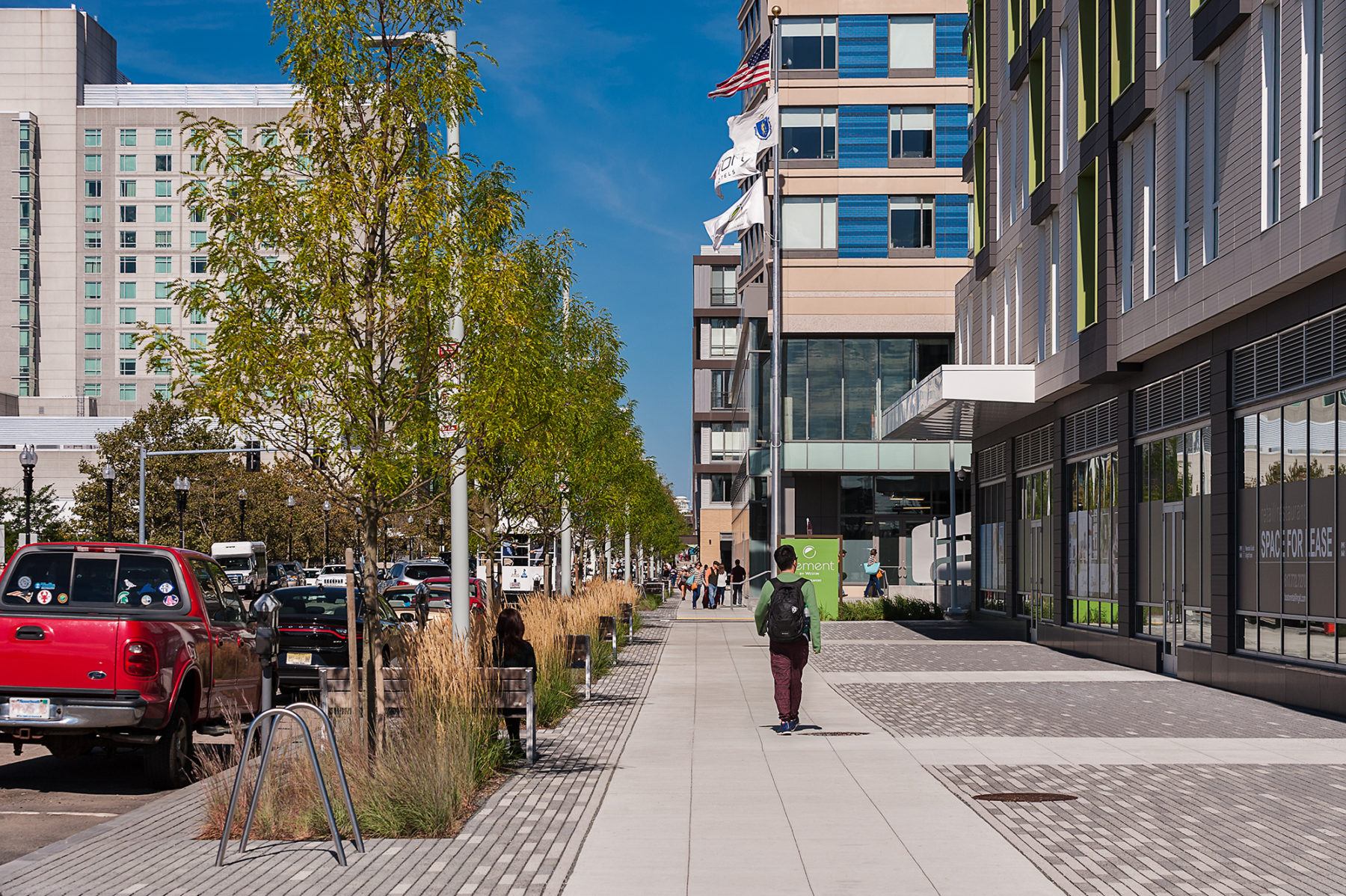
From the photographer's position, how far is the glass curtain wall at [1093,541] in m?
27.1

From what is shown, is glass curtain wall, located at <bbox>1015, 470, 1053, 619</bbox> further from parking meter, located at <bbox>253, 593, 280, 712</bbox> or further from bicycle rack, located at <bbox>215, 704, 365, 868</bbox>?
bicycle rack, located at <bbox>215, 704, 365, 868</bbox>

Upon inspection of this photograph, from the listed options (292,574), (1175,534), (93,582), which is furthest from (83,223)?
(93,582)

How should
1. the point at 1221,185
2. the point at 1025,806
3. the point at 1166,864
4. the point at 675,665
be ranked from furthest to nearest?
the point at 675,665 → the point at 1221,185 → the point at 1025,806 → the point at 1166,864

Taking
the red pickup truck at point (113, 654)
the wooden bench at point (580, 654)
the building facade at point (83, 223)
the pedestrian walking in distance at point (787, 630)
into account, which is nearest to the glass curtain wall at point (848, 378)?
the wooden bench at point (580, 654)

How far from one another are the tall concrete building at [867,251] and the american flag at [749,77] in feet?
41.6

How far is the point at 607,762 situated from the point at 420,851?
13.9ft

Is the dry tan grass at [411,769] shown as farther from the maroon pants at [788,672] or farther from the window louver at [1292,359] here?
the window louver at [1292,359]

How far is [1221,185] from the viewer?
20.6 m

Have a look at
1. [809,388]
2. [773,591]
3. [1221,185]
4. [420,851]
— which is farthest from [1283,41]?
[809,388]

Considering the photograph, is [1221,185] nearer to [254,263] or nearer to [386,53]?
[386,53]

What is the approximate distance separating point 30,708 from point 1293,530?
1493cm

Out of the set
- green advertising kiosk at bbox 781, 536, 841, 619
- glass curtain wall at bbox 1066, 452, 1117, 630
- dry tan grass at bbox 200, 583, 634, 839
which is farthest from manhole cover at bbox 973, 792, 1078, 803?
green advertising kiosk at bbox 781, 536, 841, 619

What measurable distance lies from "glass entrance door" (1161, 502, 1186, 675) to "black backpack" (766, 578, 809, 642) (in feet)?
33.3

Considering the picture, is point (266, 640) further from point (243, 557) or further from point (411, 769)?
point (243, 557)
